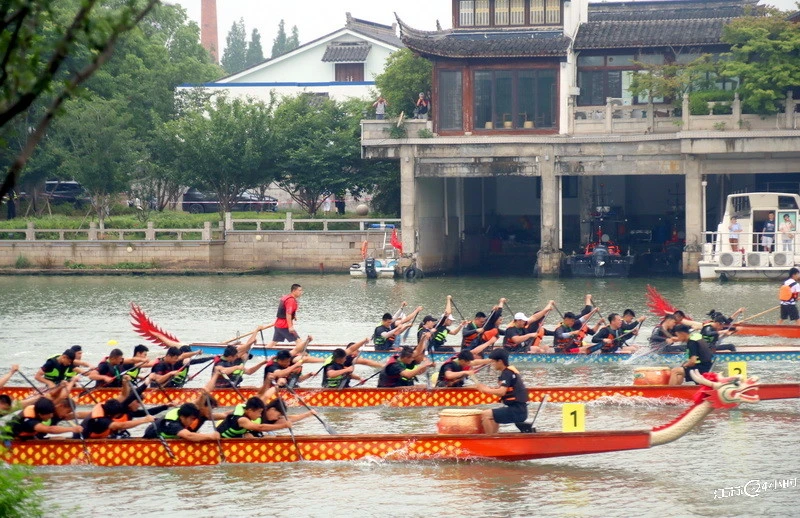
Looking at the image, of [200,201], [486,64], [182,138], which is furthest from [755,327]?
[200,201]

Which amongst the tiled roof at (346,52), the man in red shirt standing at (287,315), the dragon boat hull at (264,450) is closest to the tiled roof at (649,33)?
the tiled roof at (346,52)

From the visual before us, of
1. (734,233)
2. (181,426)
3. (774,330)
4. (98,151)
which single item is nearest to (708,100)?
(734,233)

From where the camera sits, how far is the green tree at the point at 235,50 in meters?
115

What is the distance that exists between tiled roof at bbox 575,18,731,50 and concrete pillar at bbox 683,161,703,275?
16.8 ft

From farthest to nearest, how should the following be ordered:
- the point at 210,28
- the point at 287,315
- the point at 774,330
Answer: the point at 210,28 < the point at 774,330 < the point at 287,315

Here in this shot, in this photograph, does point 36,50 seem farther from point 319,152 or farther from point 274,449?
point 319,152

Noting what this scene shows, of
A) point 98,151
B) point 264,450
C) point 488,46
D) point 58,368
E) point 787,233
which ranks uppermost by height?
point 488,46

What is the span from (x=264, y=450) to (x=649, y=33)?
106 feet

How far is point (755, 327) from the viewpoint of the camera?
80.4ft

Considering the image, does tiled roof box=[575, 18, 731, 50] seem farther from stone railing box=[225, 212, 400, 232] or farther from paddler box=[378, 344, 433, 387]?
paddler box=[378, 344, 433, 387]

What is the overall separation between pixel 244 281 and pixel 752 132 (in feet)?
58.7

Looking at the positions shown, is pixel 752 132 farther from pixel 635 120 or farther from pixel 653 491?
pixel 653 491

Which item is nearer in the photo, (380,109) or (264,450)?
(264,450)

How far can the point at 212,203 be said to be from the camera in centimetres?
5394
